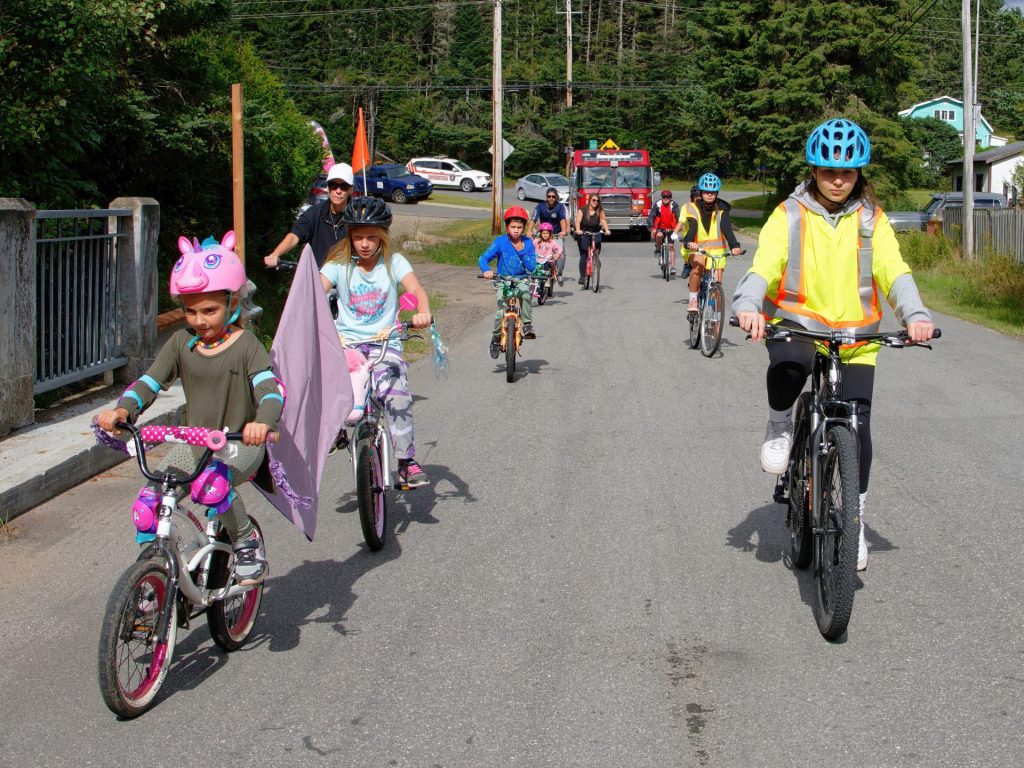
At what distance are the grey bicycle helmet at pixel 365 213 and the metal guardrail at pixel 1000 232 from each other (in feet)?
61.3

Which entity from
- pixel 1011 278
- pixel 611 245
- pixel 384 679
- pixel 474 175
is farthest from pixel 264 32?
pixel 384 679

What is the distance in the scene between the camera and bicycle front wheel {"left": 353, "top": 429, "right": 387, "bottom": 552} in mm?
6148

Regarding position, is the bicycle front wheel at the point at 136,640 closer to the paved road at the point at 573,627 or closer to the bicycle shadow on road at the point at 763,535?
the paved road at the point at 573,627

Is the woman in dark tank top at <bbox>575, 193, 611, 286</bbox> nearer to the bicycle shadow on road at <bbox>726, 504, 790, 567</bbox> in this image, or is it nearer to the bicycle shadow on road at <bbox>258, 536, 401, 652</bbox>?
the bicycle shadow on road at <bbox>726, 504, 790, 567</bbox>

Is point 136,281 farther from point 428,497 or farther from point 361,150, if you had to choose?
point 361,150

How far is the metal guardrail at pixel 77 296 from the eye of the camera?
905 centimetres

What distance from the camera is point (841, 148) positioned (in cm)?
524

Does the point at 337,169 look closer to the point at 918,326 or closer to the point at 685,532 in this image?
the point at 685,532

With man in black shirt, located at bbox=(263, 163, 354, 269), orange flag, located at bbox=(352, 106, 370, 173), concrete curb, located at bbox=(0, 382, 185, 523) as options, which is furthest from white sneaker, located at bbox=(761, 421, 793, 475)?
orange flag, located at bbox=(352, 106, 370, 173)

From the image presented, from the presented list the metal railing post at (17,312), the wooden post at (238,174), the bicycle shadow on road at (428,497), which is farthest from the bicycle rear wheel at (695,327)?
the metal railing post at (17,312)

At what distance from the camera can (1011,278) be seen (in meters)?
20.0

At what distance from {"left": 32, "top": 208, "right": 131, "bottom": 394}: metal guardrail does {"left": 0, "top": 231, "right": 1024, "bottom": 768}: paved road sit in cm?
139

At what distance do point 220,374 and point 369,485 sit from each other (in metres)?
1.61

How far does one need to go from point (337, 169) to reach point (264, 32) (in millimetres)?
83989
